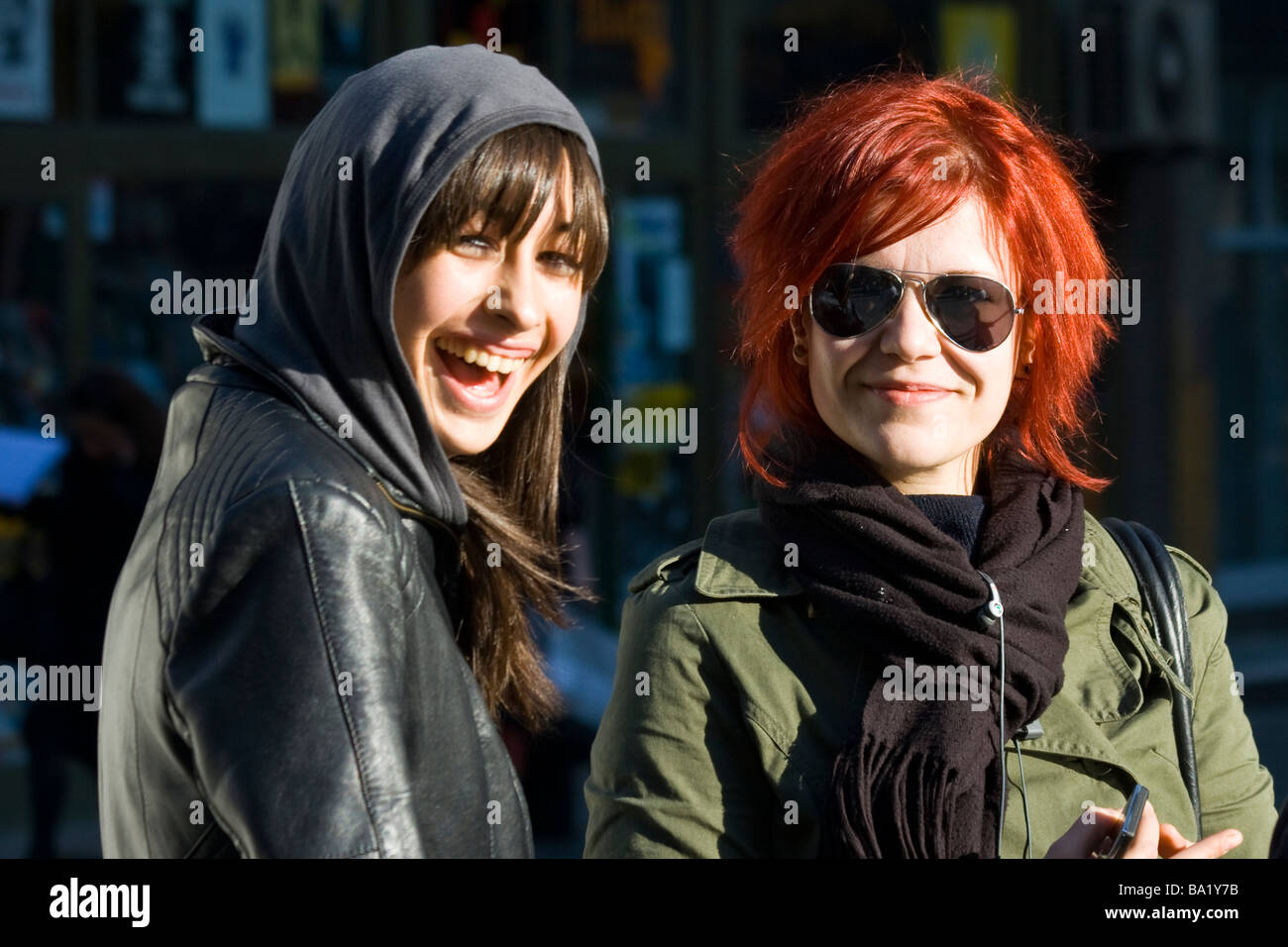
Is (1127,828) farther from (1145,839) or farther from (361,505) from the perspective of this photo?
(361,505)

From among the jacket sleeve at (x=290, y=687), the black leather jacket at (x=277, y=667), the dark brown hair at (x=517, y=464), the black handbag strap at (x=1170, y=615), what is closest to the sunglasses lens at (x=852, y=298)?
the dark brown hair at (x=517, y=464)

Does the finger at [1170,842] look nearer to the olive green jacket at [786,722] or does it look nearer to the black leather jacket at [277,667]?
the olive green jacket at [786,722]

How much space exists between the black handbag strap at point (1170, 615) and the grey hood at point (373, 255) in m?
1.00

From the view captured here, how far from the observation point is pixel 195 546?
1477 mm

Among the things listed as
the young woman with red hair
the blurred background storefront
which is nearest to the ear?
the young woman with red hair

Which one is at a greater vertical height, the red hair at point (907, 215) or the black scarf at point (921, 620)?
the red hair at point (907, 215)

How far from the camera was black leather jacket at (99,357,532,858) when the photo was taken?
1422 millimetres

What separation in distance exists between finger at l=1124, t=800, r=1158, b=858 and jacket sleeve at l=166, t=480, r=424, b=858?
870 millimetres

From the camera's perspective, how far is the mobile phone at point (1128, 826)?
181 cm

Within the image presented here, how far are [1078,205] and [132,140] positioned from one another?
4.71 metres

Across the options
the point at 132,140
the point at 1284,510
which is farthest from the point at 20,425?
the point at 1284,510

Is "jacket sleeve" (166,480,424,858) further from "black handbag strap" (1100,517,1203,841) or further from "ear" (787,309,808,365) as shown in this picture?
"black handbag strap" (1100,517,1203,841)

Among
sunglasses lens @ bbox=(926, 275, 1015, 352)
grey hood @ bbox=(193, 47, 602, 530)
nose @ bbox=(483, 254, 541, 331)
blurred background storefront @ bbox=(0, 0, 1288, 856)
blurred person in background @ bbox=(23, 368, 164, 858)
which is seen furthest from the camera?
blurred background storefront @ bbox=(0, 0, 1288, 856)
